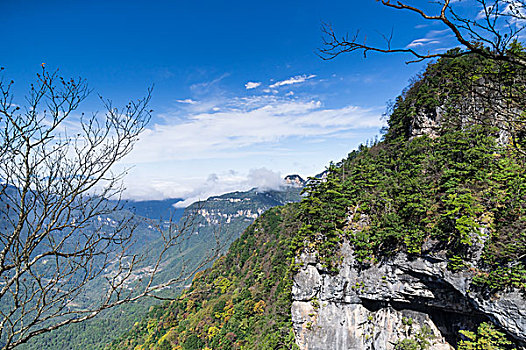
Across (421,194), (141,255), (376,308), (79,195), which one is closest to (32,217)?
(79,195)

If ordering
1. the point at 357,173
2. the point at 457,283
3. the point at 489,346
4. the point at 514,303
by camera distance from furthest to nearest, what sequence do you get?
the point at 357,173 < the point at 457,283 < the point at 489,346 < the point at 514,303

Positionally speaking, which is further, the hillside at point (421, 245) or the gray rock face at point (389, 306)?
the gray rock face at point (389, 306)

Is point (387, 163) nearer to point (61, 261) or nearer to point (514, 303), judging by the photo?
point (514, 303)

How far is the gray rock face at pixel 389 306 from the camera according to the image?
43.1 ft

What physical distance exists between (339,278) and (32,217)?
61.3ft

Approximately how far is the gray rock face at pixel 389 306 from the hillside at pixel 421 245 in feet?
0.20

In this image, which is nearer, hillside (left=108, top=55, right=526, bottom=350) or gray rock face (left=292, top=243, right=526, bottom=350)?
hillside (left=108, top=55, right=526, bottom=350)

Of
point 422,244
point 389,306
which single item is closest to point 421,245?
point 422,244

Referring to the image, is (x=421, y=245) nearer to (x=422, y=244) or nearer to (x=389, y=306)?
(x=422, y=244)

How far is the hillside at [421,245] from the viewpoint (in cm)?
1237

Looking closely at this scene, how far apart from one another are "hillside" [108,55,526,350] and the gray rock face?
0.20 feet

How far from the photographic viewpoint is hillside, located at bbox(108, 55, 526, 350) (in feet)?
40.6

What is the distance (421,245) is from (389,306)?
5138 mm

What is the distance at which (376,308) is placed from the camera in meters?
17.9
